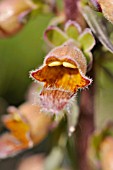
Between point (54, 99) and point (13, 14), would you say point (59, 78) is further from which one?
point (13, 14)

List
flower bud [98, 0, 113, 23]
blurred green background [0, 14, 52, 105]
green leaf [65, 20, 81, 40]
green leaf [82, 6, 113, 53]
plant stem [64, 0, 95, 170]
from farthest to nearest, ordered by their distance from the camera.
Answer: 1. blurred green background [0, 14, 52, 105]
2. plant stem [64, 0, 95, 170]
3. green leaf [65, 20, 81, 40]
4. green leaf [82, 6, 113, 53]
5. flower bud [98, 0, 113, 23]

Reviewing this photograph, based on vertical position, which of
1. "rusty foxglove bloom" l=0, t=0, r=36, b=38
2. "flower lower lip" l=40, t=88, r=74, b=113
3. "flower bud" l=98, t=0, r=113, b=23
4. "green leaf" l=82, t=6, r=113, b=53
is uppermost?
"rusty foxglove bloom" l=0, t=0, r=36, b=38

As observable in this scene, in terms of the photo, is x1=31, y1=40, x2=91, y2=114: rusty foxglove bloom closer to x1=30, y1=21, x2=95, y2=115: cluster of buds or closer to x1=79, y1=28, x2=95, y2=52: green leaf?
x1=30, y1=21, x2=95, y2=115: cluster of buds

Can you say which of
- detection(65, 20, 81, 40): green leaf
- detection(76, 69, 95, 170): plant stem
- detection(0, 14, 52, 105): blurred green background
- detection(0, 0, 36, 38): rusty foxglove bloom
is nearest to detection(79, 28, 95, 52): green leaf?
detection(65, 20, 81, 40): green leaf

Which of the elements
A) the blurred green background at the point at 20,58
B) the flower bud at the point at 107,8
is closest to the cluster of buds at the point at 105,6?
the flower bud at the point at 107,8

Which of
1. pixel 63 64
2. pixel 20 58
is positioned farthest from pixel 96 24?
pixel 20 58


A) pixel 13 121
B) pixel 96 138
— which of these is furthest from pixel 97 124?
pixel 13 121

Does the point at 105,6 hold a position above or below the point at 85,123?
above

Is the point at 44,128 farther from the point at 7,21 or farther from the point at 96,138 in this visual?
the point at 7,21

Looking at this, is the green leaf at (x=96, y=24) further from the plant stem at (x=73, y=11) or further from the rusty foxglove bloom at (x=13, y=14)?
the rusty foxglove bloom at (x=13, y=14)
